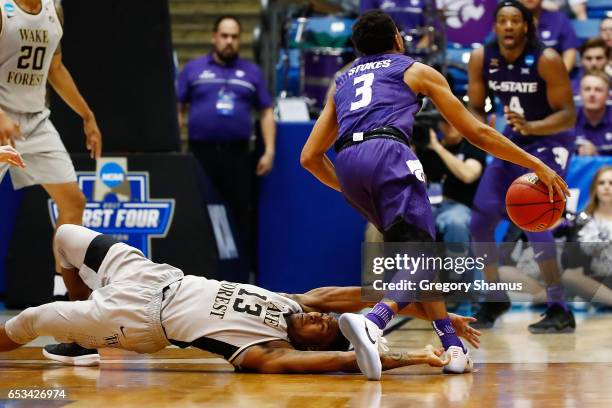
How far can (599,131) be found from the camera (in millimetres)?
10234

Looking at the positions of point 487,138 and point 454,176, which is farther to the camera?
point 454,176

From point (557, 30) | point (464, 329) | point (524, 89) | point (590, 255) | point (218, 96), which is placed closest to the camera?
point (464, 329)

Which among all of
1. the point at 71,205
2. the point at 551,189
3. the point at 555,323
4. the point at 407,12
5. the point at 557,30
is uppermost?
the point at 407,12

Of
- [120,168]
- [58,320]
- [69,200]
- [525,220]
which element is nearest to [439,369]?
[525,220]

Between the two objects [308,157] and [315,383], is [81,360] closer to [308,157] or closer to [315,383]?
[315,383]

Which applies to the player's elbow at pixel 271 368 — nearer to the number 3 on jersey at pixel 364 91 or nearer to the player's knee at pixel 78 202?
the number 3 on jersey at pixel 364 91

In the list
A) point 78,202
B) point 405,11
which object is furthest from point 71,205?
point 405,11

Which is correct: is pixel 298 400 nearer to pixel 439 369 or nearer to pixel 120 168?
pixel 439 369

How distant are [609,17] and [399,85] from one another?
5.84 meters

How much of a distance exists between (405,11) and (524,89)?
2.94 metres

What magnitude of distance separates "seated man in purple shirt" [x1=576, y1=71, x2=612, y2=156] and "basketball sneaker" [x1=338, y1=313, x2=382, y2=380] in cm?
525

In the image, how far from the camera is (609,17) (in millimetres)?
11000

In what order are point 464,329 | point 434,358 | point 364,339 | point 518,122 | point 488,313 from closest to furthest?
point 364,339 → point 434,358 → point 464,329 → point 518,122 → point 488,313

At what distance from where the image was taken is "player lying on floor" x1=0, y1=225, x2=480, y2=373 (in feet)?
17.6
